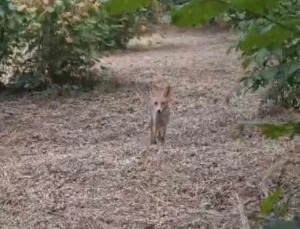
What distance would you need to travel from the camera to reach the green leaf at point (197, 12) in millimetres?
670

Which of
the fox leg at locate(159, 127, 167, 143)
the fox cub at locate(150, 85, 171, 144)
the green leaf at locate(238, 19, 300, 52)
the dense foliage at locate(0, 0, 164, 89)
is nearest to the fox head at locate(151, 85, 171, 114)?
the fox cub at locate(150, 85, 171, 144)

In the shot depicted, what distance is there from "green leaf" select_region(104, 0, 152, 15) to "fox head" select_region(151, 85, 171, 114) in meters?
4.87

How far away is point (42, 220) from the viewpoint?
3.84 metres

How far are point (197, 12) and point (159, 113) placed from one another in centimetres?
487

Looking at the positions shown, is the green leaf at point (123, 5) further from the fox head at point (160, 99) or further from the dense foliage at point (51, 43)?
the dense foliage at point (51, 43)

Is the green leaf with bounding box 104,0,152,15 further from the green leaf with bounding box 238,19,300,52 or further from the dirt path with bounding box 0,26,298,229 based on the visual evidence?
the dirt path with bounding box 0,26,298,229

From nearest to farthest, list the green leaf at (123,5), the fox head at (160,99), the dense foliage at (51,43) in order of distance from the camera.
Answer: the green leaf at (123,5)
the fox head at (160,99)
the dense foliage at (51,43)

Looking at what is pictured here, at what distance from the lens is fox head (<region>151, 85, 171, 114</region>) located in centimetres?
563

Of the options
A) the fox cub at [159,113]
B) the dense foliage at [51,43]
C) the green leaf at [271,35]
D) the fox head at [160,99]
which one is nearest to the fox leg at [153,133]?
the fox cub at [159,113]

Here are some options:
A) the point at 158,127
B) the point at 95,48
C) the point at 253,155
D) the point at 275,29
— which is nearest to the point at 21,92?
the point at 95,48

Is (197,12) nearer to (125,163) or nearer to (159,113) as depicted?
(125,163)

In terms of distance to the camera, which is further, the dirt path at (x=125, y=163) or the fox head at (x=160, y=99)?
the fox head at (x=160, y=99)

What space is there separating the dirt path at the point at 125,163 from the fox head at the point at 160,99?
23 cm

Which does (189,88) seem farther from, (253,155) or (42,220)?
(42,220)
